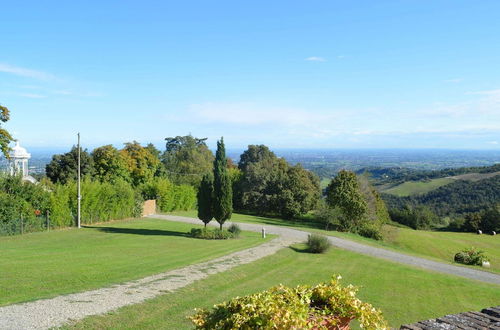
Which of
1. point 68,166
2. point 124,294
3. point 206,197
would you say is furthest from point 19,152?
point 124,294

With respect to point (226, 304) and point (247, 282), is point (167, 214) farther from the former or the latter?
point (226, 304)

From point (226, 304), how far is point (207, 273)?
32.4 feet

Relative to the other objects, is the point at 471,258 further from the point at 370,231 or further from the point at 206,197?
the point at 206,197

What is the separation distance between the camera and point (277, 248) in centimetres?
2045

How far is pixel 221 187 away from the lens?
74.3ft

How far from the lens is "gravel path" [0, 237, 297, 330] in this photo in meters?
7.84

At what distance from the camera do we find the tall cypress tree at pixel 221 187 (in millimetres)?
22562

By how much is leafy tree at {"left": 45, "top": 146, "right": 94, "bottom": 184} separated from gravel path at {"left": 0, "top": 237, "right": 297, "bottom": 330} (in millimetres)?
28189

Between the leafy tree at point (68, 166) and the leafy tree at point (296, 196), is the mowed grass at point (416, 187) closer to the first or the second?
the leafy tree at point (296, 196)

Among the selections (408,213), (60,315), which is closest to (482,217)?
(408,213)

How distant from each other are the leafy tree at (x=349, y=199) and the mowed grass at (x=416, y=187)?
6570 cm

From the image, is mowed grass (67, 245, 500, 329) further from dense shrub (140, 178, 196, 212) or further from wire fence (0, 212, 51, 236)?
dense shrub (140, 178, 196, 212)

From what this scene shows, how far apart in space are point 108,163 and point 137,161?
4.24 m

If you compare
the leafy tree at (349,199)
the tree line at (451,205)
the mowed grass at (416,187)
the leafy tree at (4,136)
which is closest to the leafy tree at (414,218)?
the tree line at (451,205)
